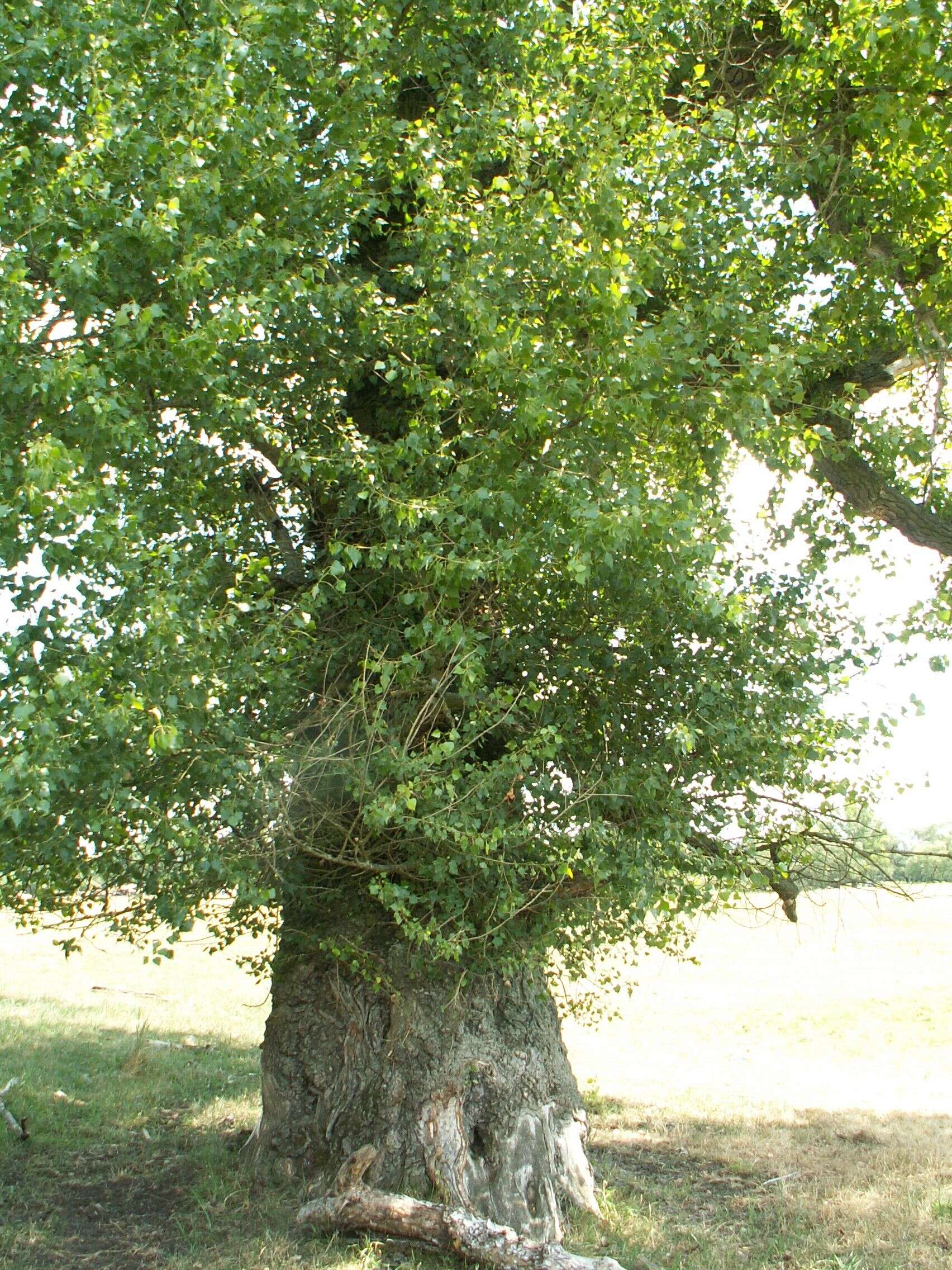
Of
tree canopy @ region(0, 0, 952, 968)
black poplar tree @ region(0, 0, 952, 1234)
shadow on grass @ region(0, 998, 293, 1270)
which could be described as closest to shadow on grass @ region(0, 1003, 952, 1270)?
shadow on grass @ region(0, 998, 293, 1270)

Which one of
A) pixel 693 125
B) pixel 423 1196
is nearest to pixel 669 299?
pixel 693 125

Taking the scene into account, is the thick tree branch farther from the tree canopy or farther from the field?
the field

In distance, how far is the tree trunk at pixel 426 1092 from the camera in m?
8.02

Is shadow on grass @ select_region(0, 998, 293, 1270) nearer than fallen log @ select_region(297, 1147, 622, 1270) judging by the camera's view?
No

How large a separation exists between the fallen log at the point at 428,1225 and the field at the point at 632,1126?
149mm

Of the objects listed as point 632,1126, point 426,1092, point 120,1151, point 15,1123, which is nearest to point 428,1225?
point 426,1092

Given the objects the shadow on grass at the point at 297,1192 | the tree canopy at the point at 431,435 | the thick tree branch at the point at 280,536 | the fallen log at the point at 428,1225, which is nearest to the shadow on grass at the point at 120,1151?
the shadow on grass at the point at 297,1192

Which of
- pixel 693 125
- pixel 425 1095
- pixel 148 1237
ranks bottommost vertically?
pixel 148 1237

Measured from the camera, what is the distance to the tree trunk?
8.02 metres

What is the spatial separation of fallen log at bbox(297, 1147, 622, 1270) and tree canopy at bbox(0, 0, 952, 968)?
1771 millimetres

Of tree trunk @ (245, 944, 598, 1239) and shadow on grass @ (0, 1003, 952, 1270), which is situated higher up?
tree trunk @ (245, 944, 598, 1239)

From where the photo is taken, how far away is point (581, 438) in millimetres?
6344

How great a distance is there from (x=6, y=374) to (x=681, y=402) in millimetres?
3725

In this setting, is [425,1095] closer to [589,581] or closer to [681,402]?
[589,581]
